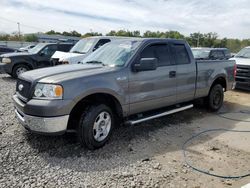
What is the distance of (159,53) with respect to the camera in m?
5.60

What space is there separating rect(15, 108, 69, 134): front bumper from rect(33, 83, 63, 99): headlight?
320mm

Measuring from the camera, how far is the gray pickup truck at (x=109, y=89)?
4020mm

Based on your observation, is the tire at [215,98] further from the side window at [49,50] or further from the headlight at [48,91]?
the side window at [49,50]

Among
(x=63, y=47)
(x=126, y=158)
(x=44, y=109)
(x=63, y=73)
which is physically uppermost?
(x=63, y=47)

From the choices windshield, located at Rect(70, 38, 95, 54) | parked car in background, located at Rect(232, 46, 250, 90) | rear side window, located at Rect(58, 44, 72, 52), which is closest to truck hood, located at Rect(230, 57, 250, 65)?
parked car in background, located at Rect(232, 46, 250, 90)

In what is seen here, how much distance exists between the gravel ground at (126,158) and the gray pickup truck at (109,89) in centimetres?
37

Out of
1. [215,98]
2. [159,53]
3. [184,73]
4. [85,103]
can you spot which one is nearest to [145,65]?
[159,53]

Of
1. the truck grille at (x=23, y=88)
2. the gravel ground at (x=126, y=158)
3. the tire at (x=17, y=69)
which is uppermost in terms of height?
the truck grille at (x=23, y=88)

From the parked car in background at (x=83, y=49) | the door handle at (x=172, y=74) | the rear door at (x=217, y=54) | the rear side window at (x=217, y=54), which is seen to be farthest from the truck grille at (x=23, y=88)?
the rear side window at (x=217, y=54)

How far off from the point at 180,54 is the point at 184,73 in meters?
0.45

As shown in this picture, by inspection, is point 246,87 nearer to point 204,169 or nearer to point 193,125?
point 193,125

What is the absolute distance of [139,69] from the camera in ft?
15.9

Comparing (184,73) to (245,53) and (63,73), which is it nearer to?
(63,73)

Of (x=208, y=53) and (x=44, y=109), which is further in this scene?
(x=208, y=53)
